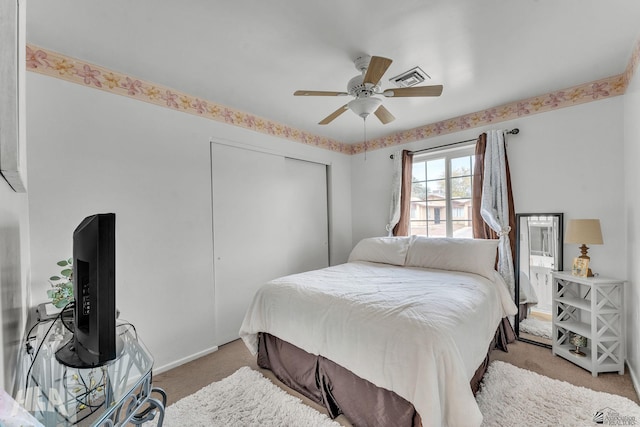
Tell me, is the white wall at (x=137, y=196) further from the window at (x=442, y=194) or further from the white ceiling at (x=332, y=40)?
the window at (x=442, y=194)

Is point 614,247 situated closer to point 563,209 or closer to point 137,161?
point 563,209

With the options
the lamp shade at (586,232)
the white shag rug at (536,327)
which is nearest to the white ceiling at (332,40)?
the lamp shade at (586,232)

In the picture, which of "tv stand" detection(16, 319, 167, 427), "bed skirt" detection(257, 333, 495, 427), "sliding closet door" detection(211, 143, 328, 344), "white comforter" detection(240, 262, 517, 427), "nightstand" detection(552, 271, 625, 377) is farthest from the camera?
"sliding closet door" detection(211, 143, 328, 344)

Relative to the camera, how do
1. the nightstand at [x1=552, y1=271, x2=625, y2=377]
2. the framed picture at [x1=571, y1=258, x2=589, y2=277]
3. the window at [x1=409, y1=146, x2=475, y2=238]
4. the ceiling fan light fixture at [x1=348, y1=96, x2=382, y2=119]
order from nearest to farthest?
the ceiling fan light fixture at [x1=348, y1=96, x2=382, y2=119] → the nightstand at [x1=552, y1=271, x2=625, y2=377] → the framed picture at [x1=571, y1=258, x2=589, y2=277] → the window at [x1=409, y1=146, x2=475, y2=238]

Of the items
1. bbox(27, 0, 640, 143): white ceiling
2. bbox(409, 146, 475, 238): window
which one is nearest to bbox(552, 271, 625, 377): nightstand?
bbox(409, 146, 475, 238): window

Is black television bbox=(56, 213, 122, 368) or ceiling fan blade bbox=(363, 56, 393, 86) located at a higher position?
ceiling fan blade bbox=(363, 56, 393, 86)

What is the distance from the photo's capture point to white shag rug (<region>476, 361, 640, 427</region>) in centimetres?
166

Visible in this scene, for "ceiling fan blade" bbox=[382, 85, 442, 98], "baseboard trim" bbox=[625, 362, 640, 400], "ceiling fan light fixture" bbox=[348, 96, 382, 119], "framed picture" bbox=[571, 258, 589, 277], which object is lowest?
"baseboard trim" bbox=[625, 362, 640, 400]

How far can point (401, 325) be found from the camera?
1.55 meters

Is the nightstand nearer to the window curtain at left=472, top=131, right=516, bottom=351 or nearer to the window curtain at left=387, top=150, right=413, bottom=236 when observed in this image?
the window curtain at left=472, top=131, right=516, bottom=351

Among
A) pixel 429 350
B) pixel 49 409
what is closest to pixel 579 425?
pixel 429 350

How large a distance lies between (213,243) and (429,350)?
7.08 feet

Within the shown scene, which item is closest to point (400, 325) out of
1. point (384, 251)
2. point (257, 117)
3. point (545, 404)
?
point (545, 404)

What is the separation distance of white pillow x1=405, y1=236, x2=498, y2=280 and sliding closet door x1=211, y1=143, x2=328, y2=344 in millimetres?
1438
